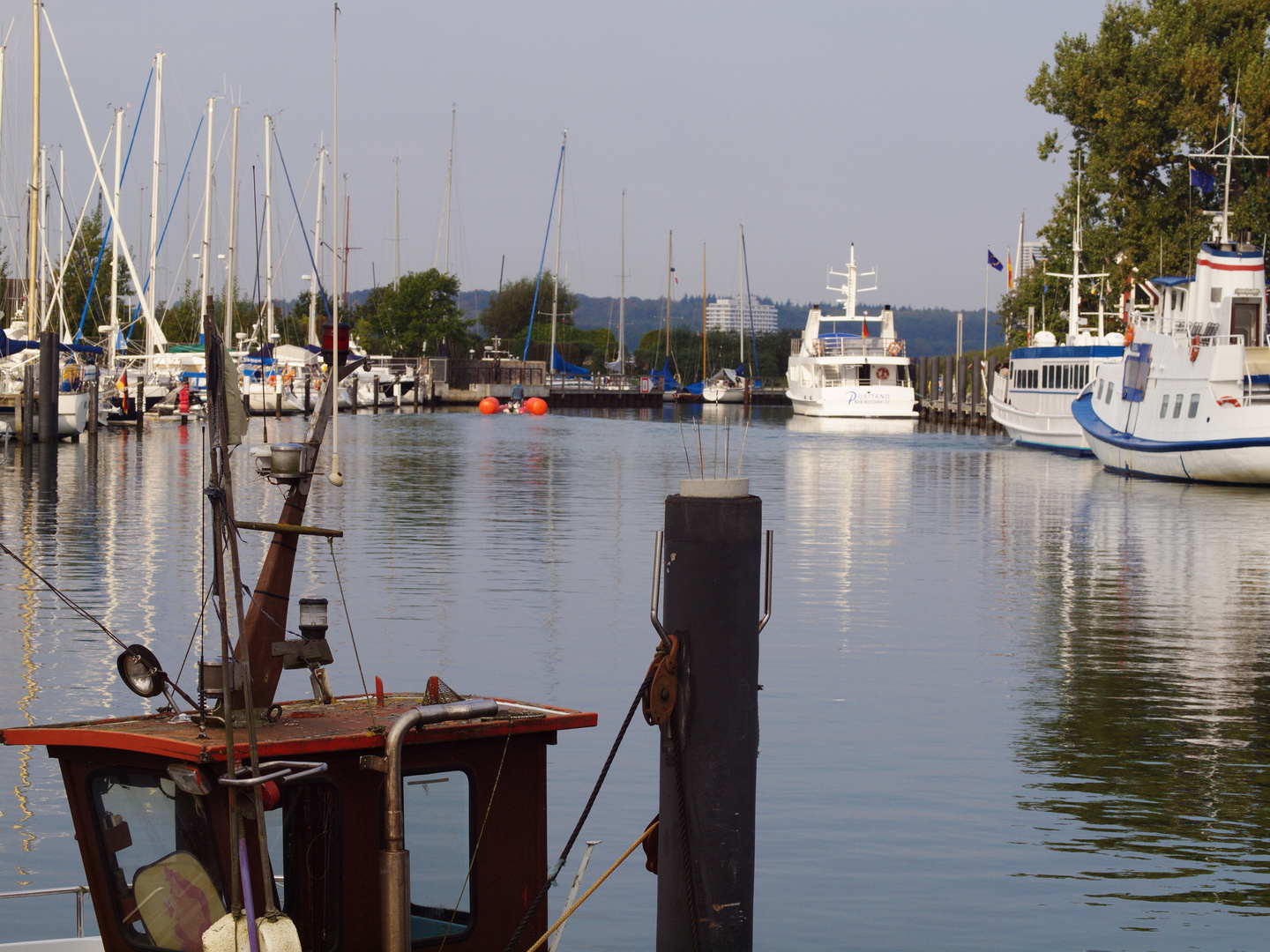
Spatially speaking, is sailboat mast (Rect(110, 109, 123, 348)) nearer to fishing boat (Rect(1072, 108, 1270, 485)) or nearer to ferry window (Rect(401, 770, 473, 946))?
fishing boat (Rect(1072, 108, 1270, 485))

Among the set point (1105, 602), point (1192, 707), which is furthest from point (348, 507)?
point (1192, 707)

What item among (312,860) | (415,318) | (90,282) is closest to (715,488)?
(312,860)

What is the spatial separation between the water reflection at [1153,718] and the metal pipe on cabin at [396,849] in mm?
5191

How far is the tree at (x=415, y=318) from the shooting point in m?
122

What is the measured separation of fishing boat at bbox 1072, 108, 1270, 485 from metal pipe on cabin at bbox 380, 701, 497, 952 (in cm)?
3635

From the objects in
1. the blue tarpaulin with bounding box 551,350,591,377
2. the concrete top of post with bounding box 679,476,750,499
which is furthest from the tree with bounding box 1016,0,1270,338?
the blue tarpaulin with bounding box 551,350,591,377

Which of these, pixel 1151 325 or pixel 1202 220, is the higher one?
pixel 1202 220

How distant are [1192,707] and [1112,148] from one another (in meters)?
53.9

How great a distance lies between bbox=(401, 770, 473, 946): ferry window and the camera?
6.76 meters

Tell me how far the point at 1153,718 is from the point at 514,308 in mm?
163388

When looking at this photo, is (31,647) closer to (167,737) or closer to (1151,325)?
(167,737)

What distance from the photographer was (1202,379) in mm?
40688

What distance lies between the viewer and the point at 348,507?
33.7 meters

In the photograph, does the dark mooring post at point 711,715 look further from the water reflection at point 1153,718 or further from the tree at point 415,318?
the tree at point 415,318
